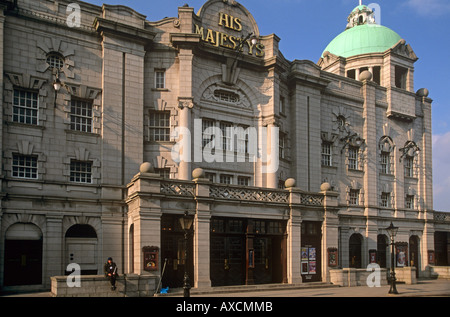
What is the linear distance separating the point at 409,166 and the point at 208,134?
74.6 feet

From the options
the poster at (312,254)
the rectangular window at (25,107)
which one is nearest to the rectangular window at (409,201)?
the poster at (312,254)

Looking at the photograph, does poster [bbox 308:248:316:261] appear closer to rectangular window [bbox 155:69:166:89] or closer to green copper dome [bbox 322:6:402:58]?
rectangular window [bbox 155:69:166:89]

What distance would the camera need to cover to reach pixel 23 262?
26.1 metres

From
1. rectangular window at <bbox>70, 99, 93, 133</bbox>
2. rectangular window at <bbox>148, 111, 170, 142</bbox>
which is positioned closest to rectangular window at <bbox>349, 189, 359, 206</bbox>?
rectangular window at <bbox>148, 111, 170, 142</bbox>

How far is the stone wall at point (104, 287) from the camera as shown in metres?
22.2

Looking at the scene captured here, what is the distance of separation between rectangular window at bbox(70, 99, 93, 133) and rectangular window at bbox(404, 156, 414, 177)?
2979 cm

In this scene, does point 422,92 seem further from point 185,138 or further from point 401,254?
point 185,138

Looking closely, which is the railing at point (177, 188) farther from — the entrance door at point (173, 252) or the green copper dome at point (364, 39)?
the green copper dome at point (364, 39)

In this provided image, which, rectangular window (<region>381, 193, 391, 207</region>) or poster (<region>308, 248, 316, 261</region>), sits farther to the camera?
rectangular window (<region>381, 193, 391, 207</region>)

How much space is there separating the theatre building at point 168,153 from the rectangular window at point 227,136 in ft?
0.66

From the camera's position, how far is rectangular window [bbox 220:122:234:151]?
1323 inches

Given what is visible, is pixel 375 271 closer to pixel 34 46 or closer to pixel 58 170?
pixel 58 170

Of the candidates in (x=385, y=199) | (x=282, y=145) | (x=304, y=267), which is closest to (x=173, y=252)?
(x=304, y=267)

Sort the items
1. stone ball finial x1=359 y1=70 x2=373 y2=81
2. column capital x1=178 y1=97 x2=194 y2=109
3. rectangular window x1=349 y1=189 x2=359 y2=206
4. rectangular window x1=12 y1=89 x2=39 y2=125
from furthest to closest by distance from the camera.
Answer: stone ball finial x1=359 y1=70 x2=373 y2=81 < rectangular window x1=349 y1=189 x2=359 y2=206 < column capital x1=178 y1=97 x2=194 y2=109 < rectangular window x1=12 y1=89 x2=39 y2=125
